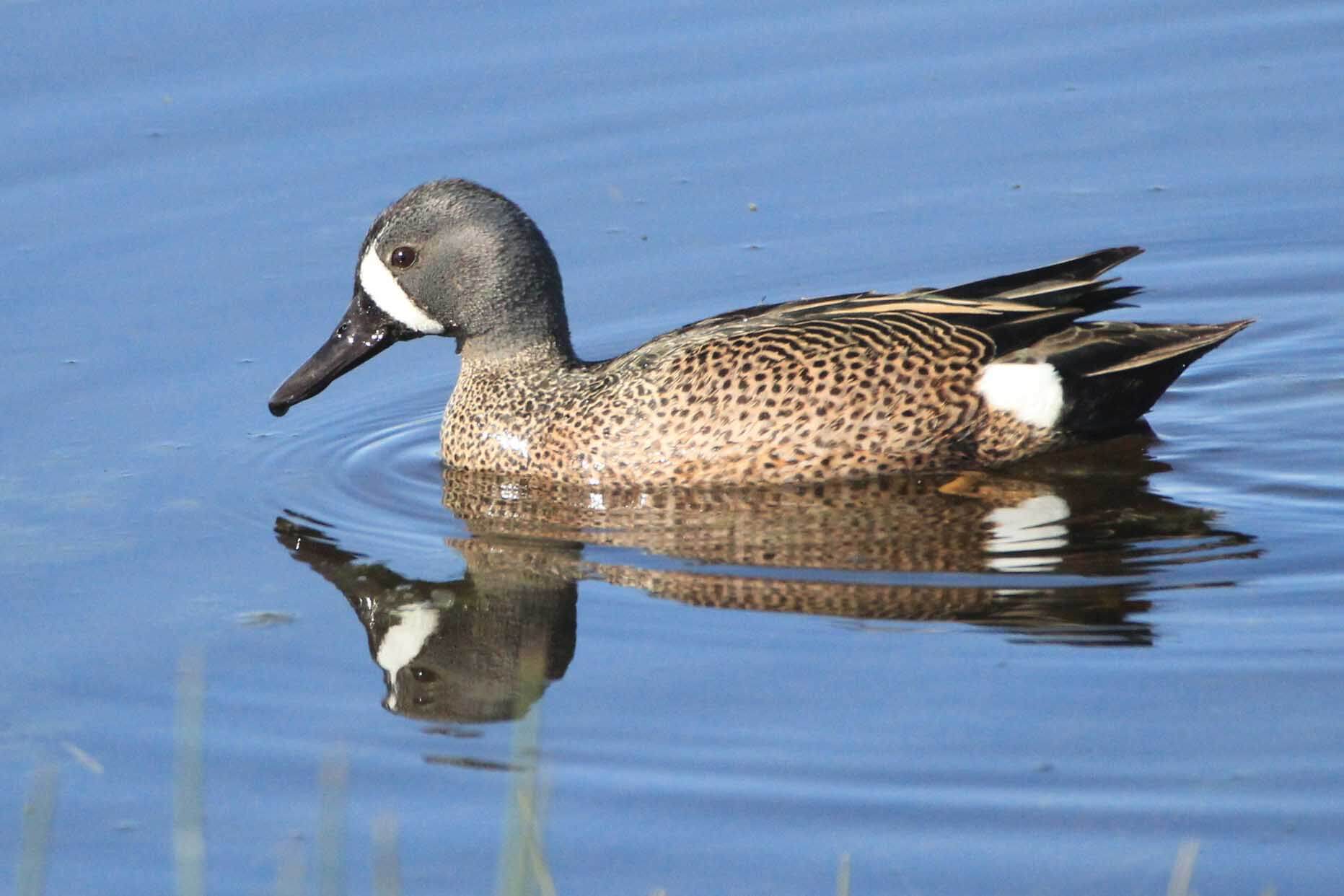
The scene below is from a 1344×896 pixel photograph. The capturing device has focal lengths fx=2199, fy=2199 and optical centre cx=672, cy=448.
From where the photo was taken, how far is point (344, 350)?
26.7ft

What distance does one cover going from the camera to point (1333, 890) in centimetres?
476

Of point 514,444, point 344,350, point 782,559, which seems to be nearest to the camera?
point 782,559

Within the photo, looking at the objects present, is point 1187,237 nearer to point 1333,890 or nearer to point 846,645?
point 846,645

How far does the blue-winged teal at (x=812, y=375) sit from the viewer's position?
24.7 ft

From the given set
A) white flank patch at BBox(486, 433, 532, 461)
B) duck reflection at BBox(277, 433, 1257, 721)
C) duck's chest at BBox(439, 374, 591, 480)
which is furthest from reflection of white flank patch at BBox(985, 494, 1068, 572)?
white flank patch at BBox(486, 433, 532, 461)

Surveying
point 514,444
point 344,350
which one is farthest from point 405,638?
point 344,350

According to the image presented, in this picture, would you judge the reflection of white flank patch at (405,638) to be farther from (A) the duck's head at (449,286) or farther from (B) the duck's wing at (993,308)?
(A) the duck's head at (449,286)

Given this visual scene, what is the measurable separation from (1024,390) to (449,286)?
211 cm

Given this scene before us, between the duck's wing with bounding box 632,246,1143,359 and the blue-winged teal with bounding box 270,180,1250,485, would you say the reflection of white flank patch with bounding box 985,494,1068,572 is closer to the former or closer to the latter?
the blue-winged teal with bounding box 270,180,1250,485

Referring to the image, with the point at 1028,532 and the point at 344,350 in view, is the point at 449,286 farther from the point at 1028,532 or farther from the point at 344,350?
the point at 1028,532

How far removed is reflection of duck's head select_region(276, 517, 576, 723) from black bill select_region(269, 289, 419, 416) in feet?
2.75

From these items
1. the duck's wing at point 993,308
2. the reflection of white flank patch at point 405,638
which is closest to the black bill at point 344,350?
the duck's wing at point 993,308

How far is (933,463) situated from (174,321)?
3251mm

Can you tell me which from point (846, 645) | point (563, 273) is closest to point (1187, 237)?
point (563, 273)
